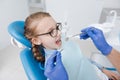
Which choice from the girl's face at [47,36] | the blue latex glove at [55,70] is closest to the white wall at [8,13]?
the girl's face at [47,36]

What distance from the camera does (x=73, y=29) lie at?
2.80m

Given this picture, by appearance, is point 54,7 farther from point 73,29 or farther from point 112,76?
point 112,76

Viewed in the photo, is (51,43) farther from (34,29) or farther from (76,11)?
(76,11)

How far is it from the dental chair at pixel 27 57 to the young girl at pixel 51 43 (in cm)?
3

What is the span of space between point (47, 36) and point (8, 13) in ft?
6.16

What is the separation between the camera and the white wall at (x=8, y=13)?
105 inches

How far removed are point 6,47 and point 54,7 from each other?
968 millimetres

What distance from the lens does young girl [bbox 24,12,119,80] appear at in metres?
1.05

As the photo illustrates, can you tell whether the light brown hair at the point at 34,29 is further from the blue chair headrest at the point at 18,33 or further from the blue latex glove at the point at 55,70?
the blue latex glove at the point at 55,70

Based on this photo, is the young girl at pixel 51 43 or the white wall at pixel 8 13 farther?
the white wall at pixel 8 13

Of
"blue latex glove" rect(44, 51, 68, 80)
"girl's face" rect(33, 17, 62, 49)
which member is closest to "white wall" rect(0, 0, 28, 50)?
"girl's face" rect(33, 17, 62, 49)

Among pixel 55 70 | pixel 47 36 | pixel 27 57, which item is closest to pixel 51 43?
pixel 47 36

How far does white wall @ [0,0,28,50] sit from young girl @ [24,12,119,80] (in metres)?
1.71

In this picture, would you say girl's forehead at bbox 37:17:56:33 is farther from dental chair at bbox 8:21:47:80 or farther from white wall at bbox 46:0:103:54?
white wall at bbox 46:0:103:54
